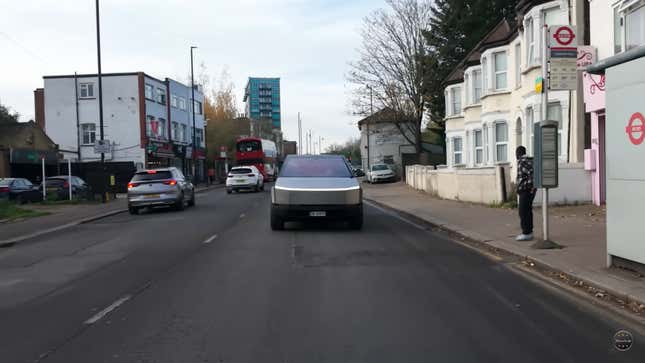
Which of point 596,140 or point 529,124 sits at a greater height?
point 529,124

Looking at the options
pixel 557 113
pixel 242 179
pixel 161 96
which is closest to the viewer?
pixel 557 113

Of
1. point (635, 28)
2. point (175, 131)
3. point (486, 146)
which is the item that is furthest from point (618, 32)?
point (175, 131)

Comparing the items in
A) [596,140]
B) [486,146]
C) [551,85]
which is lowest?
[596,140]

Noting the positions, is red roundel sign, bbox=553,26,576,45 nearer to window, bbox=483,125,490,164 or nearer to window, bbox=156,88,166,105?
window, bbox=483,125,490,164

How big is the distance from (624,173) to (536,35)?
49.0 feet

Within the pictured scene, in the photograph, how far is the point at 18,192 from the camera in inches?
1187

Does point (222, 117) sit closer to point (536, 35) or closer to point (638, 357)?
point (536, 35)

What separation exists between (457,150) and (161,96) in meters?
27.6

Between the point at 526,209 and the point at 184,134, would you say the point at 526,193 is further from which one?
the point at 184,134

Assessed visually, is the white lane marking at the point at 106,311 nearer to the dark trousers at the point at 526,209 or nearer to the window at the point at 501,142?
the dark trousers at the point at 526,209

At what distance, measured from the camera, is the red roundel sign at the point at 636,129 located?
7471mm

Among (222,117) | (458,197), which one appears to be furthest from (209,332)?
(222,117)

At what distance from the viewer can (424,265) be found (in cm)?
959

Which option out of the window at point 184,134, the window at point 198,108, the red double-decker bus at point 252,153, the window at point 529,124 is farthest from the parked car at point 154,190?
the window at point 198,108
